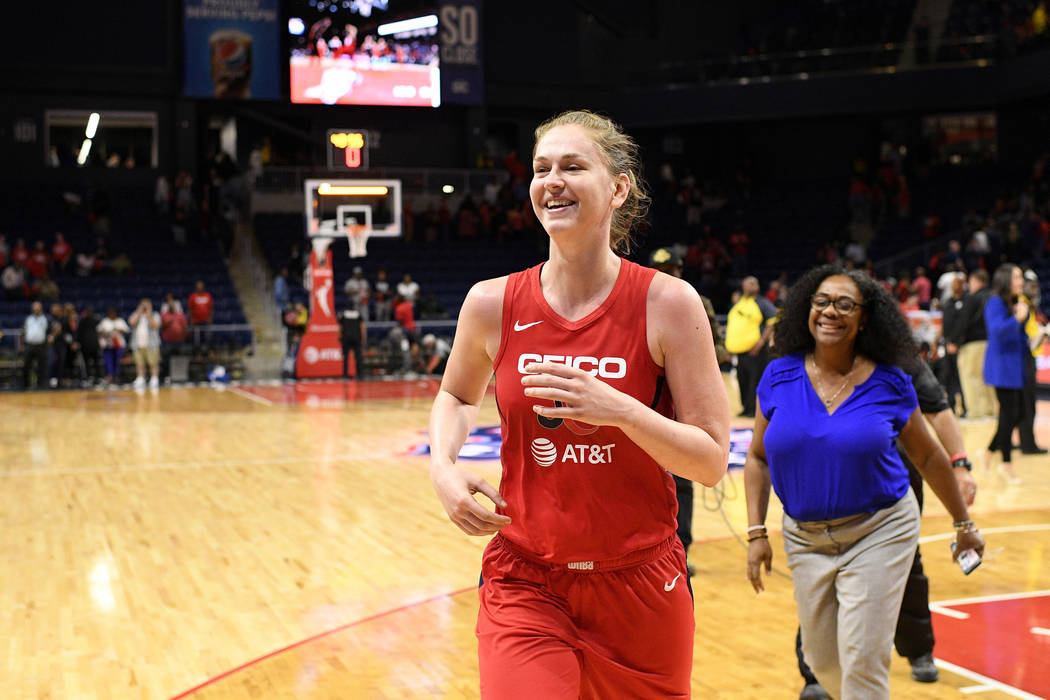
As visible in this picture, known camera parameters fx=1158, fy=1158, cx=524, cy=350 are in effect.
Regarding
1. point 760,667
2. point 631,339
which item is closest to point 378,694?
point 760,667

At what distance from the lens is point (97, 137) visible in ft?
91.5

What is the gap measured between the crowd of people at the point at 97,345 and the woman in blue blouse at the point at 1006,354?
45.4ft

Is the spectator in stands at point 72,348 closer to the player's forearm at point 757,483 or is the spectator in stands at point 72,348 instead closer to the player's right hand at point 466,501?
the player's forearm at point 757,483

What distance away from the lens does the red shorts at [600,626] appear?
2533 millimetres

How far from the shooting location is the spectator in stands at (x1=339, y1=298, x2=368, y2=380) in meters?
20.4

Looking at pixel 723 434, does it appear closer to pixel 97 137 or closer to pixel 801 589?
pixel 801 589

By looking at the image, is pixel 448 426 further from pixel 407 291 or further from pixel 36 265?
pixel 36 265

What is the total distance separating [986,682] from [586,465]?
3106mm

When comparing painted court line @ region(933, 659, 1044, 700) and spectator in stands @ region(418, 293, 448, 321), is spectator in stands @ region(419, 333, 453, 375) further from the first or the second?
painted court line @ region(933, 659, 1044, 700)

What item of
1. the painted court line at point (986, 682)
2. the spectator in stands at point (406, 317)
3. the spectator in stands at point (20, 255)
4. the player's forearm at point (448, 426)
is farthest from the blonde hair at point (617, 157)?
the spectator in stands at point (20, 255)

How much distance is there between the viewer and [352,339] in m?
20.5

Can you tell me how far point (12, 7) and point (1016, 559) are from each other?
2568 cm

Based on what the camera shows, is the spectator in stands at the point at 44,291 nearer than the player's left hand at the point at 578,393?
No

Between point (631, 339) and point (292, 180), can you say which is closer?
point (631, 339)
